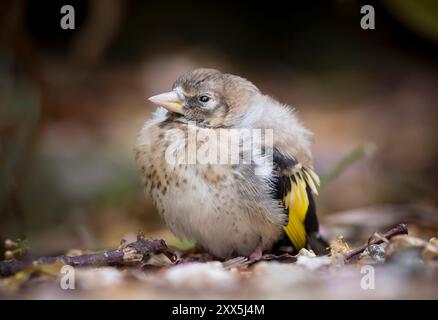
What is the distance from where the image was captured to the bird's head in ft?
8.07

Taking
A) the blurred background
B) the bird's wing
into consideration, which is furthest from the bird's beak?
the blurred background

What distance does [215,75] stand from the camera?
2514 millimetres

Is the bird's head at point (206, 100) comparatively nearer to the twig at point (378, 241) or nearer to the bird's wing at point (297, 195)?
the bird's wing at point (297, 195)

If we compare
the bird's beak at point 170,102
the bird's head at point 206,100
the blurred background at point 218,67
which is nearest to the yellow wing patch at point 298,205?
the bird's head at point 206,100

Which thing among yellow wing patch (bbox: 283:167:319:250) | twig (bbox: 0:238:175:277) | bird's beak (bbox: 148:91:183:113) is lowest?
twig (bbox: 0:238:175:277)

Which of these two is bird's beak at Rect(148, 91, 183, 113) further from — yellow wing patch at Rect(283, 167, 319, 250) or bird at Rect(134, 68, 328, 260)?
yellow wing patch at Rect(283, 167, 319, 250)

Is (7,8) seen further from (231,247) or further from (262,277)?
(262,277)

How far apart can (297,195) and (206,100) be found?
1.39ft

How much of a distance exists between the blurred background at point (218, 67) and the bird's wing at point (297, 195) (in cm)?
179

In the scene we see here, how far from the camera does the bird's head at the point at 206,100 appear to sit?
2459 millimetres

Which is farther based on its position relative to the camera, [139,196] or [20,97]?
[20,97]

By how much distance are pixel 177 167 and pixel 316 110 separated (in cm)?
337
